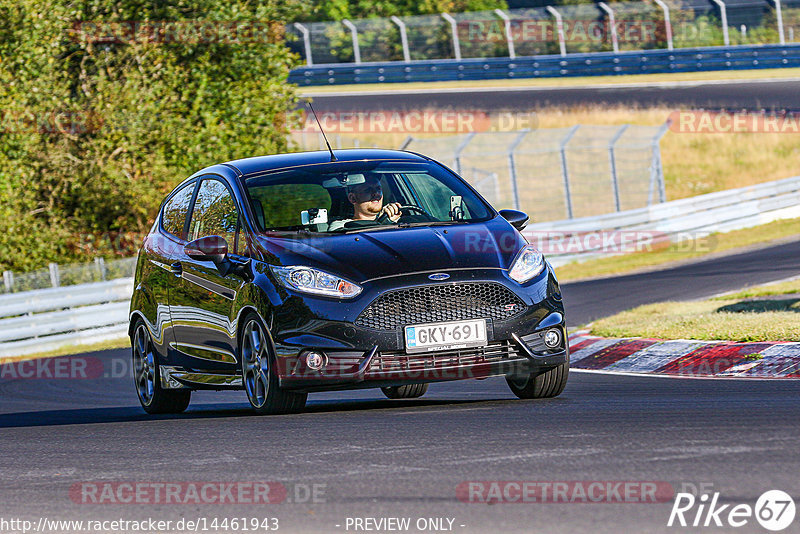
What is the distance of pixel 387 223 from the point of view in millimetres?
8891

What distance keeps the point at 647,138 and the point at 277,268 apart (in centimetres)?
2178

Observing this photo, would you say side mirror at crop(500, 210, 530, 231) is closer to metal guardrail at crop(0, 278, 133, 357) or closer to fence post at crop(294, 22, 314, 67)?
metal guardrail at crop(0, 278, 133, 357)

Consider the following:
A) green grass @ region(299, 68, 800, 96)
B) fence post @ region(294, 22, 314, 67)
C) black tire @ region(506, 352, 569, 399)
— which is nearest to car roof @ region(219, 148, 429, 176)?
black tire @ region(506, 352, 569, 399)

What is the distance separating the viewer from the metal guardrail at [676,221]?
2581 centimetres

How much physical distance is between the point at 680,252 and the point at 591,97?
18318mm

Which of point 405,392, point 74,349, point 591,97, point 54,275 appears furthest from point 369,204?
point 591,97

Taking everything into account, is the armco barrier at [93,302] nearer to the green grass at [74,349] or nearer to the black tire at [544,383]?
the green grass at [74,349]

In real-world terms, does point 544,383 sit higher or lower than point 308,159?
lower

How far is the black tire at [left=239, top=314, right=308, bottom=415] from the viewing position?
8.27 metres

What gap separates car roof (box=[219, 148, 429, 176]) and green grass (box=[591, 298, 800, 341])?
3434 mm

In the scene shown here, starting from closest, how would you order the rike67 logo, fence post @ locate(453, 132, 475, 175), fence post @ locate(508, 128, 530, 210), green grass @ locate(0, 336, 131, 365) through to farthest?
the rike67 logo
green grass @ locate(0, 336, 131, 365)
fence post @ locate(508, 128, 530, 210)
fence post @ locate(453, 132, 475, 175)

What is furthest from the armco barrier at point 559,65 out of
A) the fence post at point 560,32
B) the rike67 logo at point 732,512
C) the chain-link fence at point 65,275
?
the rike67 logo at point 732,512

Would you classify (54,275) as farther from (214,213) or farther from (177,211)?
(214,213)

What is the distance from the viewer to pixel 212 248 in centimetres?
878
